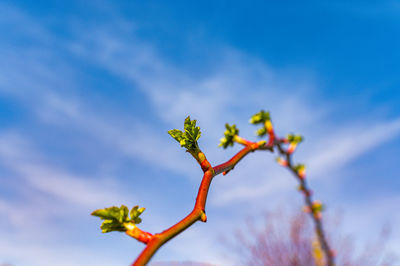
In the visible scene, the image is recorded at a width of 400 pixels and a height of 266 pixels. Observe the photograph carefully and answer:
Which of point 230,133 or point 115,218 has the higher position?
point 230,133

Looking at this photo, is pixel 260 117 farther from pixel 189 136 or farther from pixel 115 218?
pixel 115 218

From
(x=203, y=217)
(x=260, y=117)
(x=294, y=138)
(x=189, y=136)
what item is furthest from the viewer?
(x=294, y=138)

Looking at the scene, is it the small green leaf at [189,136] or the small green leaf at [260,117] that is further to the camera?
the small green leaf at [260,117]

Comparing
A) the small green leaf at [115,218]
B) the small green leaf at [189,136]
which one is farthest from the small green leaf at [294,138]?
the small green leaf at [115,218]

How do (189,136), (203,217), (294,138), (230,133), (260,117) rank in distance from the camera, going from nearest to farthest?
(203,217), (189,136), (230,133), (260,117), (294,138)

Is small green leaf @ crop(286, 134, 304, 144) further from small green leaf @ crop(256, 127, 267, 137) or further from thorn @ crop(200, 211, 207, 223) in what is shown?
thorn @ crop(200, 211, 207, 223)

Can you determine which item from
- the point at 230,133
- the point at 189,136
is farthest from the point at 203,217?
the point at 230,133

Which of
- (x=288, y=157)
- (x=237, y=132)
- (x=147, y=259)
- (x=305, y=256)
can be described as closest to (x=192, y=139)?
(x=147, y=259)

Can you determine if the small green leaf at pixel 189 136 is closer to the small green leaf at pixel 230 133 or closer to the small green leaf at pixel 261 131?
the small green leaf at pixel 230 133

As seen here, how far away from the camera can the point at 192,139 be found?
1458 mm

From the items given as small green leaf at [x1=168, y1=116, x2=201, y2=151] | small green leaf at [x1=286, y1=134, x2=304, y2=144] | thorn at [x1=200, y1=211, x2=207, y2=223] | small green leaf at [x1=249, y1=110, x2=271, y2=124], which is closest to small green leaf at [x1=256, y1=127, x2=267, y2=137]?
small green leaf at [x1=249, y1=110, x2=271, y2=124]

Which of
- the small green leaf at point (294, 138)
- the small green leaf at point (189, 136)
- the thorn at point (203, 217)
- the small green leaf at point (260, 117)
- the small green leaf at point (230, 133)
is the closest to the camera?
the thorn at point (203, 217)

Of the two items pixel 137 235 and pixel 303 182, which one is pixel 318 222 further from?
pixel 137 235

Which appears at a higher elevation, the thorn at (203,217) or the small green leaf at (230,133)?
the small green leaf at (230,133)
